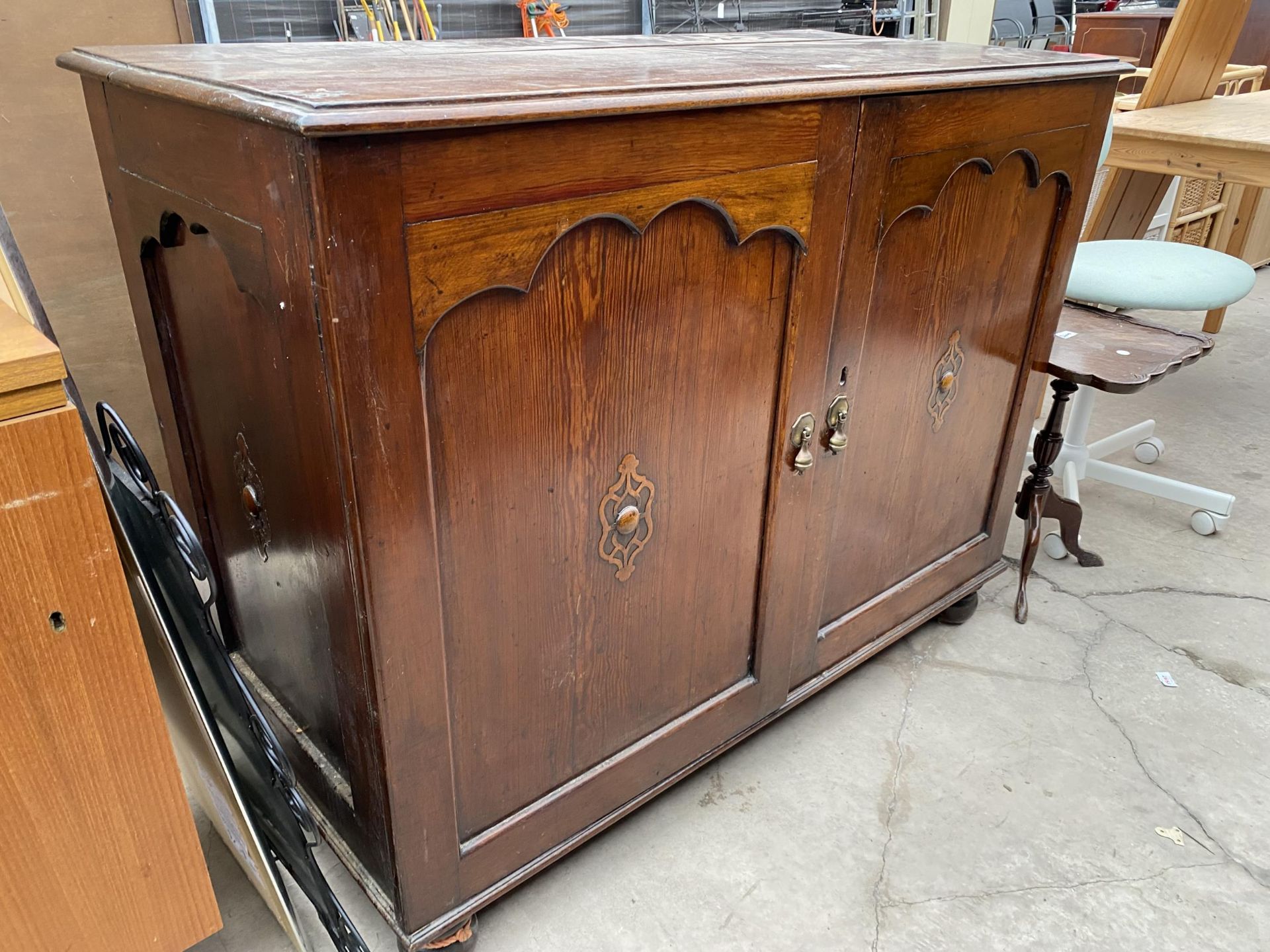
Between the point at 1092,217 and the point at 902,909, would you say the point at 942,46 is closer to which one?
the point at 902,909

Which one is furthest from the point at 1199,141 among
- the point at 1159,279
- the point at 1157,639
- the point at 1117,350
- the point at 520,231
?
the point at 520,231

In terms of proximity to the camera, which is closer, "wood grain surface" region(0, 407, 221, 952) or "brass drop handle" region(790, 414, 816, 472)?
"wood grain surface" region(0, 407, 221, 952)

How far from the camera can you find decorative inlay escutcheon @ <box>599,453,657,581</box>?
120 cm

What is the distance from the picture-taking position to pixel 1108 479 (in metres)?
2.60

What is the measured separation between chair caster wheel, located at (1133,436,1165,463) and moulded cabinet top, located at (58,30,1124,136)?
1531 mm

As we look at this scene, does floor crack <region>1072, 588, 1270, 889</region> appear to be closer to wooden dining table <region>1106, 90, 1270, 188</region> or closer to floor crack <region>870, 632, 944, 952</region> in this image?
floor crack <region>870, 632, 944, 952</region>

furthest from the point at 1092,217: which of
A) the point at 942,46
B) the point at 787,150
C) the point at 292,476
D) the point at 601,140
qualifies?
the point at 292,476

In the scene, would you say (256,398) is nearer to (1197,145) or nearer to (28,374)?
(28,374)

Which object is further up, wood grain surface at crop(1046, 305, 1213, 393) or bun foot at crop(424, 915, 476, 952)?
wood grain surface at crop(1046, 305, 1213, 393)

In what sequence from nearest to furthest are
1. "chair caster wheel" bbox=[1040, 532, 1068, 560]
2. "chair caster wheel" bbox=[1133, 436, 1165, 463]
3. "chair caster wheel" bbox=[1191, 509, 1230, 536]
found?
1. "chair caster wheel" bbox=[1040, 532, 1068, 560]
2. "chair caster wheel" bbox=[1191, 509, 1230, 536]
3. "chair caster wheel" bbox=[1133, 436, 1165, 463]

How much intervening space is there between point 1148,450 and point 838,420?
1.85 metres

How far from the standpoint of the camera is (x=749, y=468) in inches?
53.4

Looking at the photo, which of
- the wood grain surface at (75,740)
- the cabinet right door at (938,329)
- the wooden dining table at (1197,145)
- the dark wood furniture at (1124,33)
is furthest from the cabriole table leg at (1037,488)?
the dark wood furniture at (1124,33)

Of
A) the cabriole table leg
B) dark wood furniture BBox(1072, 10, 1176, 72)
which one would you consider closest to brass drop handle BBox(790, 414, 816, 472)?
the cabriole table leg
